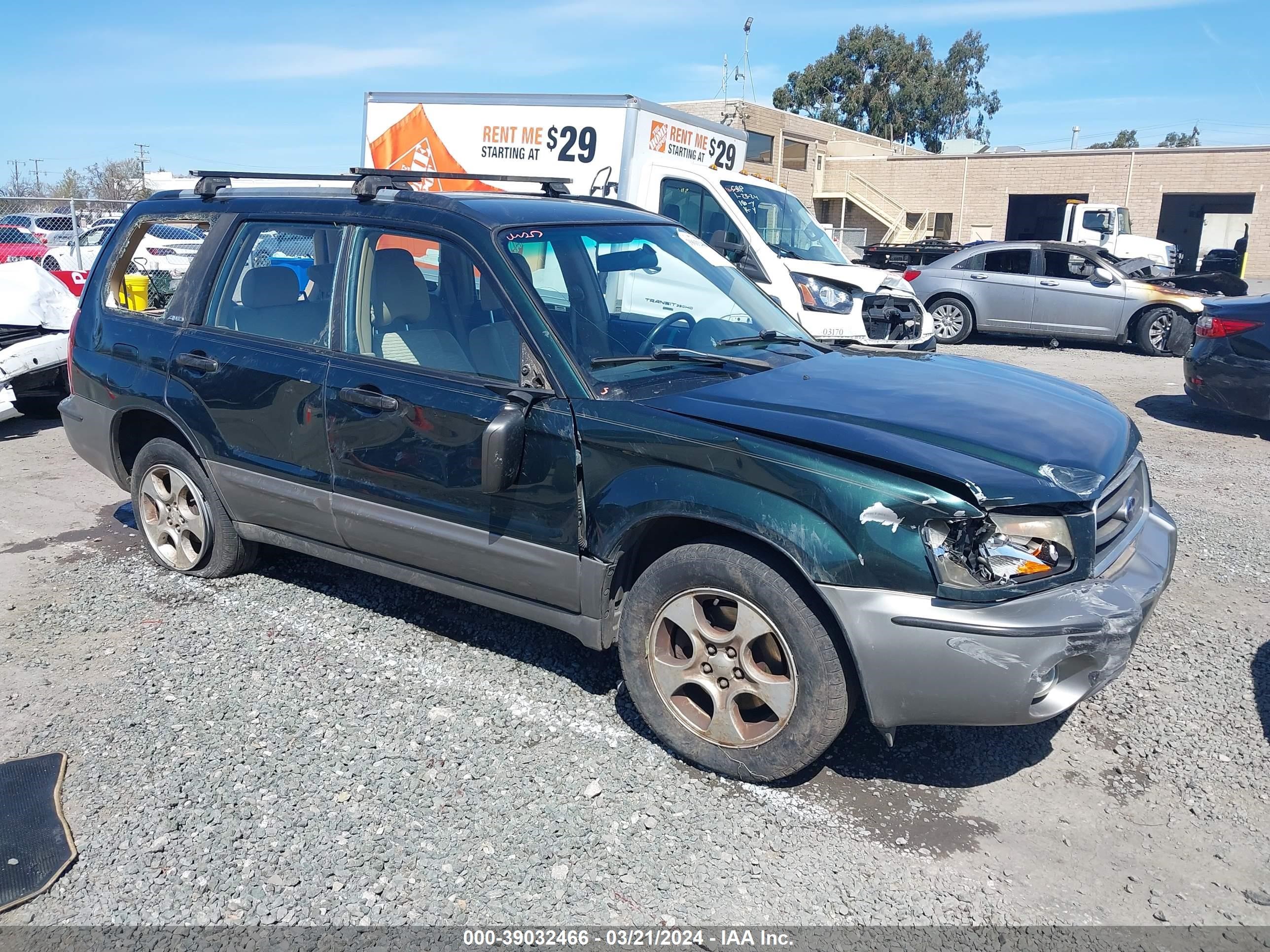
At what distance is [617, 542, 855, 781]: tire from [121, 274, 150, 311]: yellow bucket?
3453mm

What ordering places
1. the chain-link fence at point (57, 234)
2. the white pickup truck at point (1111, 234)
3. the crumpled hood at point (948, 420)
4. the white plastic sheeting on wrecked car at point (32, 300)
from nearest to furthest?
the crumpled hood at point (948, 420), the white plastic sheeting on wrecked car at point (32, 300), the chain-link fence at point (57, 234), the white pickup truck at point (1111, 234)

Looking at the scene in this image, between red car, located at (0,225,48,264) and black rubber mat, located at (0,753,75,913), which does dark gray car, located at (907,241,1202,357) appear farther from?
red car, located at (0,225,48,264)

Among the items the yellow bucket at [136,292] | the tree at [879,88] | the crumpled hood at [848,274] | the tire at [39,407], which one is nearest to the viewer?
the yellow bucket at [136,292]

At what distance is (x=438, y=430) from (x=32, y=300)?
6.96m

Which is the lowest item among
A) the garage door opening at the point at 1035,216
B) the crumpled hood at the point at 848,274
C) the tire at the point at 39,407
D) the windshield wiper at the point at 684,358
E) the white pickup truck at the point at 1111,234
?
the tire at the point at 39,407

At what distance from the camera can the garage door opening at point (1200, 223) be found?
125 feet

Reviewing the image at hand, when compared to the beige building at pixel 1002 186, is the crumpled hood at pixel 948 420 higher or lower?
lower

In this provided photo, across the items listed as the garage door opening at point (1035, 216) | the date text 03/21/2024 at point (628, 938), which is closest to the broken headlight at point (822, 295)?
the date text 03/21/2024 at point (628, 938)

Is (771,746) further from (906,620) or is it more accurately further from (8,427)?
(8,427)

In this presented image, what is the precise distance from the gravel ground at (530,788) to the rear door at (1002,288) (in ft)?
35.4

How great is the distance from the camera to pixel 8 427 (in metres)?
9.17

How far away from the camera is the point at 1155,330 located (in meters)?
14.3

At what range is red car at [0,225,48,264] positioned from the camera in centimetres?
1997

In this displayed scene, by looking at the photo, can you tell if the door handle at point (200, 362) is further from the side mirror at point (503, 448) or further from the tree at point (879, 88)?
the tree at point (879, 88)
